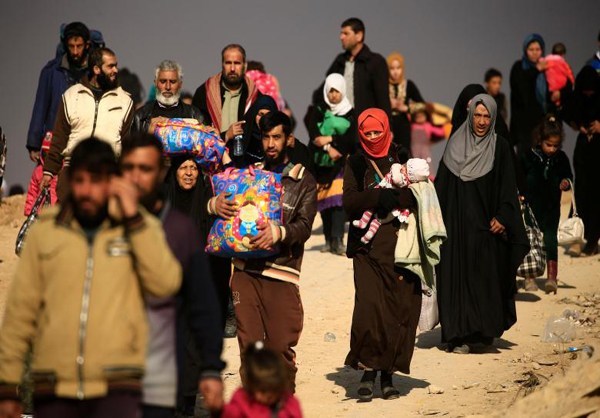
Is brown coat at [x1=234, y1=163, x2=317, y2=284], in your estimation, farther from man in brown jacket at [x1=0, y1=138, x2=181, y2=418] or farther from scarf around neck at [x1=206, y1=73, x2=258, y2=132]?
man in brown jacket at [x1=0, y1=138, x2=181, y2=418]

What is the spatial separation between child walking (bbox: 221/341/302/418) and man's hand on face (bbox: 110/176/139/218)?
1118mm

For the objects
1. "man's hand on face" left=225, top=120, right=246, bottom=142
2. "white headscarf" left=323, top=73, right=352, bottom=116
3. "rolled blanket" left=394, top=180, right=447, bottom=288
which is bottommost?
"rolled blanket" left=394, top=180, right=447, bottom=288

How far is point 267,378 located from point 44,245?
50.3 inches

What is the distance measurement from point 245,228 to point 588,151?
334 inches

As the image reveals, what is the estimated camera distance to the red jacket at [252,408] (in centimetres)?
586

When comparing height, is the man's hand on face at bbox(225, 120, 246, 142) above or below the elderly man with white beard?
below

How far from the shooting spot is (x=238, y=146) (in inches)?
380

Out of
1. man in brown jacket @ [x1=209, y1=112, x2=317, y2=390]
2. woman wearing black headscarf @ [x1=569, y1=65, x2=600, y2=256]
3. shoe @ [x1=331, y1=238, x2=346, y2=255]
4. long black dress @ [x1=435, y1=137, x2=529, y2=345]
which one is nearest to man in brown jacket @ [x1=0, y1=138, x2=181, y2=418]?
man in brown jacket @ [x1=209, y1=112, x2=317, y2=390]

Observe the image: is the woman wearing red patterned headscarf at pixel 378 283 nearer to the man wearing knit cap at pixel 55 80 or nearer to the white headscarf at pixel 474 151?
the white headscarf at pixel 474 151

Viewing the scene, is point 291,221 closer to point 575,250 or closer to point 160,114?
point 160,114

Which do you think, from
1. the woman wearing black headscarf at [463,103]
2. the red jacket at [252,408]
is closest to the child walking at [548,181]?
the woman wearing black headscarf at [463,103]

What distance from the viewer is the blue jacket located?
11000mm

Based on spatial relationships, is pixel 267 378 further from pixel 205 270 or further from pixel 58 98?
pixel 58 98

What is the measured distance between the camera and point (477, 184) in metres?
10.5
